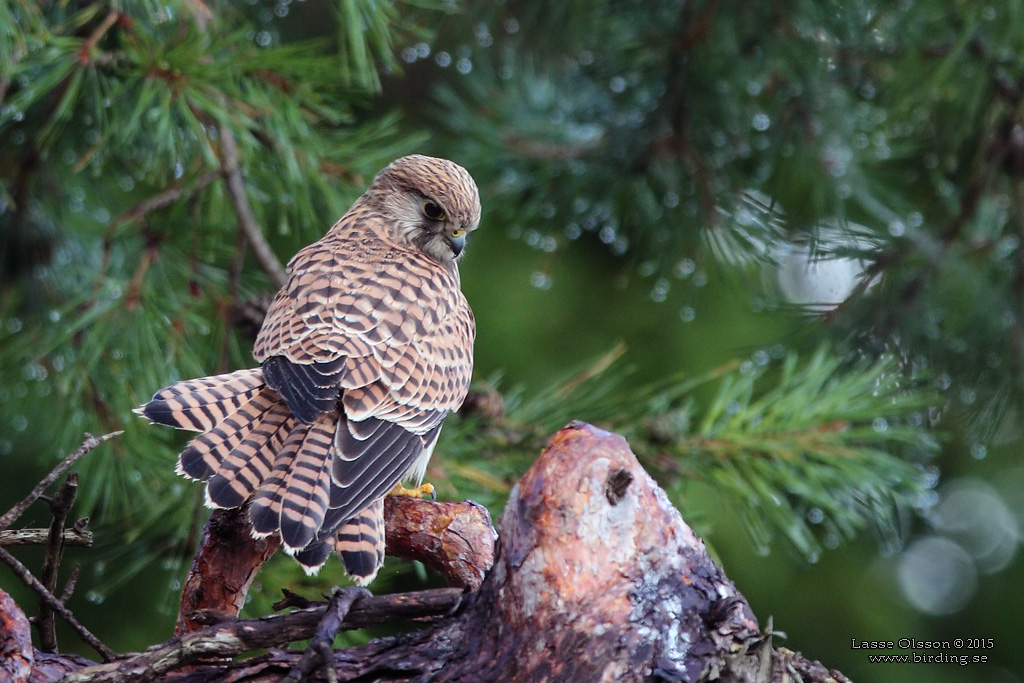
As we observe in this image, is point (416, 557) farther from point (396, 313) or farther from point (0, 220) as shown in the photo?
point (0, 220)

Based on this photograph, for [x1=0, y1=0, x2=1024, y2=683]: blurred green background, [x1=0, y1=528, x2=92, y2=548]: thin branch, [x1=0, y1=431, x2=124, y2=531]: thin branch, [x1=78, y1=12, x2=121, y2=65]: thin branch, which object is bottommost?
[x1=0, y1=0, x2=1024, y2=683]: blurred green background

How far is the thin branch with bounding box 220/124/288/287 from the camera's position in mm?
2326

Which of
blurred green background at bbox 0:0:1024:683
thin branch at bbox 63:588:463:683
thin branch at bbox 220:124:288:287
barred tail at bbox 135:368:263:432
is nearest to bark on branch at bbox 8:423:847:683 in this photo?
thin branch at bbox 63:588:463:683

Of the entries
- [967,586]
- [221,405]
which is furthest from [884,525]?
[967,586]

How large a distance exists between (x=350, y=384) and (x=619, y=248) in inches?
74.7

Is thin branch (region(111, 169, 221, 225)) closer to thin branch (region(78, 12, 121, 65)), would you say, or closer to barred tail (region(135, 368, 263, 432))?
thin branch (region(78, 12, 121, 65))

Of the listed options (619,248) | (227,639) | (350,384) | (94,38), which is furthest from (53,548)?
(619,248)

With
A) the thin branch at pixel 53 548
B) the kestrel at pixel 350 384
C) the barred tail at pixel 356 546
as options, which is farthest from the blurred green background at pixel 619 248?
the thin branch at pixel 53 548

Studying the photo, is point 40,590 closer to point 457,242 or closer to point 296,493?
point 296,493

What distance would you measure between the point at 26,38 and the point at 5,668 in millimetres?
1306

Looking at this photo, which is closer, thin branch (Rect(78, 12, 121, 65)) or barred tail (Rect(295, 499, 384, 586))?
barred tail (Rect(295, 499, 384, 586))

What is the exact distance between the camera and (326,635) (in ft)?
3.89

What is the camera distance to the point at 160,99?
2.21 m

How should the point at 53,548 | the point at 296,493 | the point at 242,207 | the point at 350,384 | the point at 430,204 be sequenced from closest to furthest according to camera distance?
1. the point at 53,548
2. the point at 296,493
3. the point at 350,384
4. the point at 242,207
5. the point at 430,204
